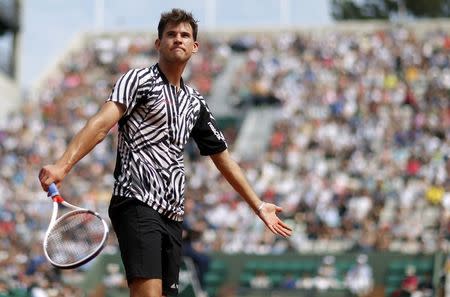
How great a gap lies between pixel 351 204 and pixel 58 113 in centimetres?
1167

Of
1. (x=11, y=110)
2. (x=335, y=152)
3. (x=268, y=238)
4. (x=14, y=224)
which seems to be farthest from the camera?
(x=11, y=110)

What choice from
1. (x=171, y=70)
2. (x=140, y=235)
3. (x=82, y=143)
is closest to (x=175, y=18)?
(x=171, y=70)

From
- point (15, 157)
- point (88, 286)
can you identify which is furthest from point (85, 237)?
point (15, 157)

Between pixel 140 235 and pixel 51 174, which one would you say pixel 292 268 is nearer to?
pixel 140 235

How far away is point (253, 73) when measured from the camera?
32.6 m

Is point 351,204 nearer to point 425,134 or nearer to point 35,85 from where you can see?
point 425,134

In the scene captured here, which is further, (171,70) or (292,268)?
(292,268)

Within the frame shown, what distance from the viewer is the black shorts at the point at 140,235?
19.8 feet

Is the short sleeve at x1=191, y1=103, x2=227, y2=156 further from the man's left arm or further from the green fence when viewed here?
the green fence

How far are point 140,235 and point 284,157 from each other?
20405mm

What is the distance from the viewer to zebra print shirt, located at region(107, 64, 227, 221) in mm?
6109

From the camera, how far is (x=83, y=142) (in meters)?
5.75

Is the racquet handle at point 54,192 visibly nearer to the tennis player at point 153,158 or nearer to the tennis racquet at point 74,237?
the tennis racquet at point 74,237

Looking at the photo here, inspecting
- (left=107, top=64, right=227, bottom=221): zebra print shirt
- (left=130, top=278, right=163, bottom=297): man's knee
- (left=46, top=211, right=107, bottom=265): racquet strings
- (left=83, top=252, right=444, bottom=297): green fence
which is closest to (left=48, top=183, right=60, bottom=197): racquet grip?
(left=46, top=211, right=107, bottom=265): racquet strings
